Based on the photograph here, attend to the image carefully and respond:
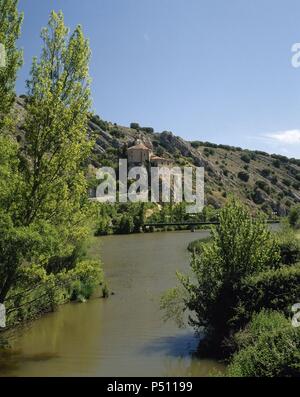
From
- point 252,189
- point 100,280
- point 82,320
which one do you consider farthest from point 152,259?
point 252,189

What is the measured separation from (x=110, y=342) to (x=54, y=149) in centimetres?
1091

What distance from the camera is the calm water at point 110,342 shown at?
64.2ft

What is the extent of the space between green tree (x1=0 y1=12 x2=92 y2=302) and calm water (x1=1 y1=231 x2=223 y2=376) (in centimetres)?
500

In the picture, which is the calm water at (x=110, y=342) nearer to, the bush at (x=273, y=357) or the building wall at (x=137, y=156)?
the bush at (x=273, y=357)

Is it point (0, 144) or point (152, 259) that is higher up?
point (0, 144)

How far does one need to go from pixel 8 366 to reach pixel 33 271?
18.8 feet

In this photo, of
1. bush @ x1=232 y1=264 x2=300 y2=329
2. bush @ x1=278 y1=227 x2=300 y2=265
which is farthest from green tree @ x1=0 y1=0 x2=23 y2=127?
bush @ x1=278 y1=227 x2=300 y2=265

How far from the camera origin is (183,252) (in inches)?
2502

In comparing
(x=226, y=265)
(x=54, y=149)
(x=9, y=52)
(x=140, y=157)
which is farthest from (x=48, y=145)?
(x=140, y=157)

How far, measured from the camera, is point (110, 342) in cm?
2320

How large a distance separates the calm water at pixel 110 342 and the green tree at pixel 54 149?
4999 millimetres

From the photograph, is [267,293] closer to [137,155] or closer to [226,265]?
[226,265]

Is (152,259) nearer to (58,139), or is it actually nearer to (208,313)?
(208,313)

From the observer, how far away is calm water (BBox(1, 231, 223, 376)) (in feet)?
64.2
